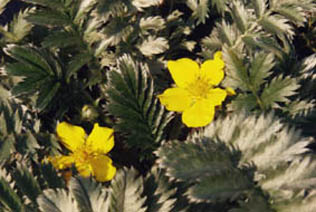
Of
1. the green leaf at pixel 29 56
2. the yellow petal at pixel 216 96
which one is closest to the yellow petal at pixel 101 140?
the green leaf at pixel 29 56

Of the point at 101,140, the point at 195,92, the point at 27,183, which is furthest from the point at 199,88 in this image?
the point at 27,183

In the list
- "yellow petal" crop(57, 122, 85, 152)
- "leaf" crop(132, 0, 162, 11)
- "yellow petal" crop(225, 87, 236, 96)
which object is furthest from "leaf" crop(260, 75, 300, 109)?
"yellow petal" crop(57, 122, 85, 152)

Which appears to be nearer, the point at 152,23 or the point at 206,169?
the point at 206,169

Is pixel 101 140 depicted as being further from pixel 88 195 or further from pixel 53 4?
pixel 53 4

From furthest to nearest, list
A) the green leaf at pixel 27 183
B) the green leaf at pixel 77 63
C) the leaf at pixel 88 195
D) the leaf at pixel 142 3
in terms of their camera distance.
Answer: the green leaf at pixel 77 63 → the leaf at pixel 142 3 → the green leaf at pixel 27 183 → the leaf at pixel 88 195

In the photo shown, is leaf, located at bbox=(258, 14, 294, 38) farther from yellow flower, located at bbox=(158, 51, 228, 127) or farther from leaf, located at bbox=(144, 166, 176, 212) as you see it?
leaf, located at bbox=(144, 166, 176, 212)

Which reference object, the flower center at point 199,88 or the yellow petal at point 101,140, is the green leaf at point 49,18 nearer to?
the yellow petal at point 101,140

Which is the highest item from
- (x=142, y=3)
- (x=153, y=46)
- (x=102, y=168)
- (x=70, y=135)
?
(x=142, y=3)
